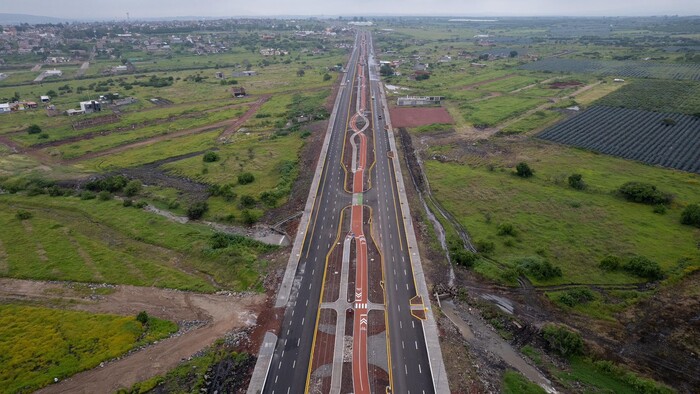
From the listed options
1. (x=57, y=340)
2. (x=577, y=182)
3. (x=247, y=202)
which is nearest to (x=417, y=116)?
(x=577, y=182)

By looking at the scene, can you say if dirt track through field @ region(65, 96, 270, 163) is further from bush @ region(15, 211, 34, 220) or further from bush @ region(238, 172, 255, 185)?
bush @ region(238, 172, 255, 185)

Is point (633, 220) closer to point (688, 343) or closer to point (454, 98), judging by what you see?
point (688, 343)

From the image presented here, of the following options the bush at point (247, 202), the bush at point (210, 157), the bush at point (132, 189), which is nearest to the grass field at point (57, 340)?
the bush at point (247, 202)

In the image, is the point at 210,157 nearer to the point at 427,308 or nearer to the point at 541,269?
the point at 427,308

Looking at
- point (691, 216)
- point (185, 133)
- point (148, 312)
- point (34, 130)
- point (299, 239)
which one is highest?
point (34, 130)

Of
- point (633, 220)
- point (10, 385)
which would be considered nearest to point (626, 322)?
point (633, 220)

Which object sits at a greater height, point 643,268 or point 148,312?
point 643,268

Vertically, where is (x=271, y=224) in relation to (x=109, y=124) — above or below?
below
